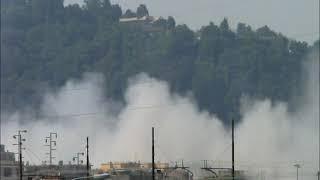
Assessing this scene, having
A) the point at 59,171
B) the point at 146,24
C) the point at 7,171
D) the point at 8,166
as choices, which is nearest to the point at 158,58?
the point at 146,24

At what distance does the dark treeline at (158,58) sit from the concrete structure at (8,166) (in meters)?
35.7

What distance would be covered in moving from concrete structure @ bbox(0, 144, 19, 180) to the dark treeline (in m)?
35.7

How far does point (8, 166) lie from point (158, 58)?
61.9 m

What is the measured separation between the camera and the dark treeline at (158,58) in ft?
510

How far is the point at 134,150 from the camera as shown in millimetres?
135250

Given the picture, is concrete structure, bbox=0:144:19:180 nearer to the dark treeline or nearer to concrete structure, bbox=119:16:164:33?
the dark treeline

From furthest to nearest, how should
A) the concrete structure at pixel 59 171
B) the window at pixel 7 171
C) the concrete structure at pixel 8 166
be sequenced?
the concrete structure at pixel 59 171, the window at pixel 7 171, the concrete structure at pixel 8 166

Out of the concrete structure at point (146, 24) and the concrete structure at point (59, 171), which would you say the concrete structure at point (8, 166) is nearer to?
the concrete structure at point (59, 171)

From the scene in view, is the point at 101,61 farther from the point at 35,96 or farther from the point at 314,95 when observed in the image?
the point at 314,95

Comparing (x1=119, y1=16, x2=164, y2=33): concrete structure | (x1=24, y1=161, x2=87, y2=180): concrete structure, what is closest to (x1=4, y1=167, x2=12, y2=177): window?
(x1=24, y1=161, x2=87, y2=180): concrete structure

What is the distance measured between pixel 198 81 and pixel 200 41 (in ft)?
42.8

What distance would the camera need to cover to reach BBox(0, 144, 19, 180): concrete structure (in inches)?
4034

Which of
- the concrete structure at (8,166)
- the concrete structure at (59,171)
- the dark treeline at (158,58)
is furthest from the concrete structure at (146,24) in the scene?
the concrete structure at (8,166)

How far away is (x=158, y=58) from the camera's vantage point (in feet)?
548
